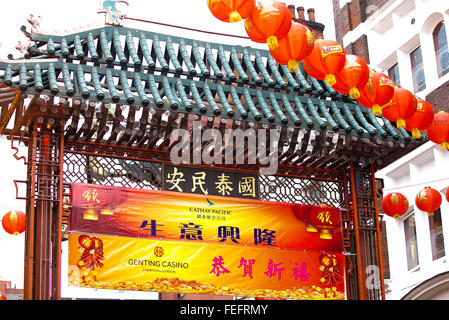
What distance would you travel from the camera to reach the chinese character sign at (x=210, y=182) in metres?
11.3

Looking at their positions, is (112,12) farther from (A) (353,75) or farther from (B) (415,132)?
(B) (415,132)

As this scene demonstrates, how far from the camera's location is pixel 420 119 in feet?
37.1

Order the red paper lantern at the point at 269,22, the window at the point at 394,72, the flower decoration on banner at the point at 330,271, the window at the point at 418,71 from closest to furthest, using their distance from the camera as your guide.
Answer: the red paper lantern at the point at 269,22 → the flower decoration on banner at the point at 330,271 → the window at the point at 418,71 → the window at the point at 394,72

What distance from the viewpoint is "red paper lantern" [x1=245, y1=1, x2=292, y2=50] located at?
371 inches

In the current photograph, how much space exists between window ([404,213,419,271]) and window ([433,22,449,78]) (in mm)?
4026

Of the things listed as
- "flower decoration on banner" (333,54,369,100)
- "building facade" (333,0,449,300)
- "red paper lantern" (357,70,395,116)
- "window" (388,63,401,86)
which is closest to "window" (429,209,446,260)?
"building facade" (333,0,449,300)

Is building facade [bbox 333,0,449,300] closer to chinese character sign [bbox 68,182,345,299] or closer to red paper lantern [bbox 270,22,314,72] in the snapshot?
chinese character sign [bbox 68,182,345,299]

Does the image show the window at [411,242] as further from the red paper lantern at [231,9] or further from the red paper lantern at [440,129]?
the red paper lantern at [231,9]

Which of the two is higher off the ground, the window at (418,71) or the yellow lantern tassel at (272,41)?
the window at (418,71)

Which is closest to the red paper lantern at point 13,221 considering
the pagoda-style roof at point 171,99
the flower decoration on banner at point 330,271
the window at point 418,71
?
the pagoda-style roof at point 171,99

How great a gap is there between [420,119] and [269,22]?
10.9ft

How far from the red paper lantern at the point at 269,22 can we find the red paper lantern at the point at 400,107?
228 centimetres
